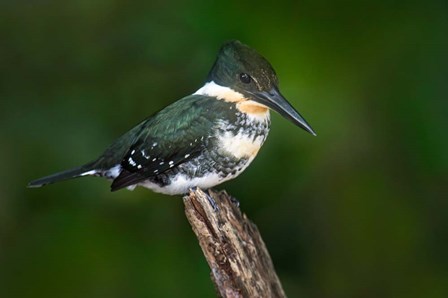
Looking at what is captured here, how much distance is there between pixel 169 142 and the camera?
143 inches

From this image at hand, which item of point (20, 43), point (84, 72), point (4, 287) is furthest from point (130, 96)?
point (4, 287)

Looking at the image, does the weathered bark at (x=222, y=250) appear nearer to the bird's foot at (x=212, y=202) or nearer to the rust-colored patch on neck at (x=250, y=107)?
the bird's foot at (x=212, y=202)

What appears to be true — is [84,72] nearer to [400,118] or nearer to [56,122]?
[56,122]

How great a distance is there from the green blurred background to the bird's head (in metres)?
0.26

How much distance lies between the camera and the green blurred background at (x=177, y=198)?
3.94m

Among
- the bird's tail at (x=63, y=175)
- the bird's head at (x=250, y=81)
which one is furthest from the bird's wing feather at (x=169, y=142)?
the bird's tail at (x=63, y=175)

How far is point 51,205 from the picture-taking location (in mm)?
4121

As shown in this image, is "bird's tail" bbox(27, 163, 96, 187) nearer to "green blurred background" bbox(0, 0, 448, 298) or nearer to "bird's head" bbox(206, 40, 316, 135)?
"green blurred background" bbox(0, 0, 448, 298)

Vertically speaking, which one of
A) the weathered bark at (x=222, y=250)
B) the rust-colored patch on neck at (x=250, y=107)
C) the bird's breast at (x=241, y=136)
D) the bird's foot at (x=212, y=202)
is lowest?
the weathered bark at (x=222, y=250)

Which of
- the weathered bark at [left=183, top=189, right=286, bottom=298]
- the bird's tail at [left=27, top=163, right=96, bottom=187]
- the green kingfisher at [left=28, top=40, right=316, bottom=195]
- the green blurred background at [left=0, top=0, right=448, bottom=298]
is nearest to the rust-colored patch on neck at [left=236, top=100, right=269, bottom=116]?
the green kingfisher at [left=28, top=40, right=316, bottom=195]

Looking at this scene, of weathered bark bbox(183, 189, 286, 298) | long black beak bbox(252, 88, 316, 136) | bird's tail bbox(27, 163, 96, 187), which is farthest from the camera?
bird's tail bbox(27, 163, 96, 187)

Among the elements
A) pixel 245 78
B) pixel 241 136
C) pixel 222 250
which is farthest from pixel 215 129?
pixel 222 250

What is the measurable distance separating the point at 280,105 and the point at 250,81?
0.14 meters

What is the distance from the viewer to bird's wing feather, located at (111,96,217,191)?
11.8ft
